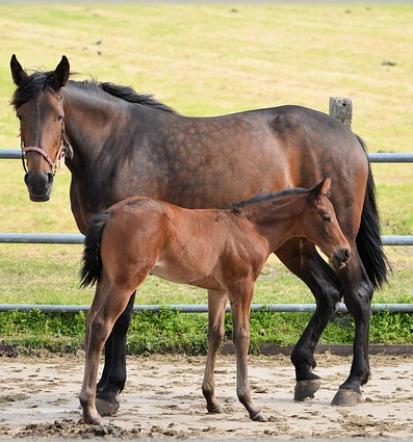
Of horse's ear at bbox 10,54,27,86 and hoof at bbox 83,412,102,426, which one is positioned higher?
horse's ear at bbox 10,54,27,86

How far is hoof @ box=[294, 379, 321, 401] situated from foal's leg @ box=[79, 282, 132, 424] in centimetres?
147

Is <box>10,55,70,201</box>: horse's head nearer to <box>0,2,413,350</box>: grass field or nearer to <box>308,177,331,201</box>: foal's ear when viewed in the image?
<box>308,177,331,201</box>: foal's ear

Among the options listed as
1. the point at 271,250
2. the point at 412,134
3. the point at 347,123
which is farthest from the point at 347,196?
the point at 412,134

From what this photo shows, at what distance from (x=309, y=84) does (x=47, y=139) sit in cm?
1615

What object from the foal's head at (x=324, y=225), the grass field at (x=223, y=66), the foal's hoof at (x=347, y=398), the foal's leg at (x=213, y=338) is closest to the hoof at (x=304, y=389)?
A: the foal's hoof at (x=347, y=398)

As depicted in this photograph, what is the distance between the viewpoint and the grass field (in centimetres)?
1404

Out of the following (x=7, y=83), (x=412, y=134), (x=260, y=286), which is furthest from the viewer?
(x=7, y=83)

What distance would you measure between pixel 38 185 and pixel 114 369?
3.94 ft

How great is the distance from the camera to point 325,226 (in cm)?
638

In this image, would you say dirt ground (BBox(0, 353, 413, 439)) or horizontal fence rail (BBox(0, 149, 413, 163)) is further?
horizontal fence rail (BBox(0, 149, 413, 163))

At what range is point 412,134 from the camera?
19188 mm

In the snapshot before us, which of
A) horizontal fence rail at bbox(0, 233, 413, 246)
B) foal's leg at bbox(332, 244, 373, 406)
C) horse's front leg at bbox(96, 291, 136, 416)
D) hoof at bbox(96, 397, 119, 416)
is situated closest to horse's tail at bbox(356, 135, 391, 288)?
foal's leg at bbox(332, 244, 373, 406)

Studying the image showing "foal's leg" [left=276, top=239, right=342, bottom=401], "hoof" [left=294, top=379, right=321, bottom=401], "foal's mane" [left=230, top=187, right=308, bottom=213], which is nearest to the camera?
"foal's mane" [left=230, top=187, right=308, bottom=213]

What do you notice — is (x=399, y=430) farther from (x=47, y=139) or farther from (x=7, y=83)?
(x=7, y=83)
